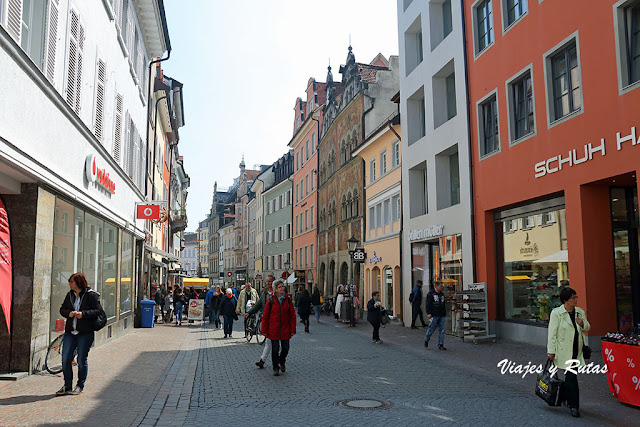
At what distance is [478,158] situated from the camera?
Answer: 709 inches

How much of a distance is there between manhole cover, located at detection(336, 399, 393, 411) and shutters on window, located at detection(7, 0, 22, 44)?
6.89 meters

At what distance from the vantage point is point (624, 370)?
7.63 metres

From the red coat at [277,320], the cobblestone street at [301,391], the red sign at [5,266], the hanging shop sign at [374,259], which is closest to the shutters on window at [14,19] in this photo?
the red sign at [5,266]

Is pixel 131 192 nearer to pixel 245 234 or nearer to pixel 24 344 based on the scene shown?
pixel 24 344

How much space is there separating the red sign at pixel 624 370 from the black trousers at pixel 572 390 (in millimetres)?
853

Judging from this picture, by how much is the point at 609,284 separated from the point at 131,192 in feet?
52.3

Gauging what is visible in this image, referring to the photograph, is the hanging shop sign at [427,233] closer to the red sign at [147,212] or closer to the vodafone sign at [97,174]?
the red sign at [147,212]

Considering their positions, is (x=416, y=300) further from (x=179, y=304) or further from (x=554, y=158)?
(x=179, y=304)

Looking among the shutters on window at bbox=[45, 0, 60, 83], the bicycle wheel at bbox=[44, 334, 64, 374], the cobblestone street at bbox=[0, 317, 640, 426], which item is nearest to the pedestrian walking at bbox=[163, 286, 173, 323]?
the cobblestone street at bbox=[0, 317, 640, 426]

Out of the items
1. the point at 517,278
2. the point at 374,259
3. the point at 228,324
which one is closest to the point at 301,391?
the point at 517,278

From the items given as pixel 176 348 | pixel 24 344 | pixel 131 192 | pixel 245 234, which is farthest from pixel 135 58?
pixel 245 234

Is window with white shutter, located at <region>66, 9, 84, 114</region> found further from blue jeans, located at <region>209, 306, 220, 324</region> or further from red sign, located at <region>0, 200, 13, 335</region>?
blue jeans, located at <region>209, 306, 220, 324</region>

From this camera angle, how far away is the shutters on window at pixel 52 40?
382 inches

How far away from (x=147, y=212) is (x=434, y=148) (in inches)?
439
